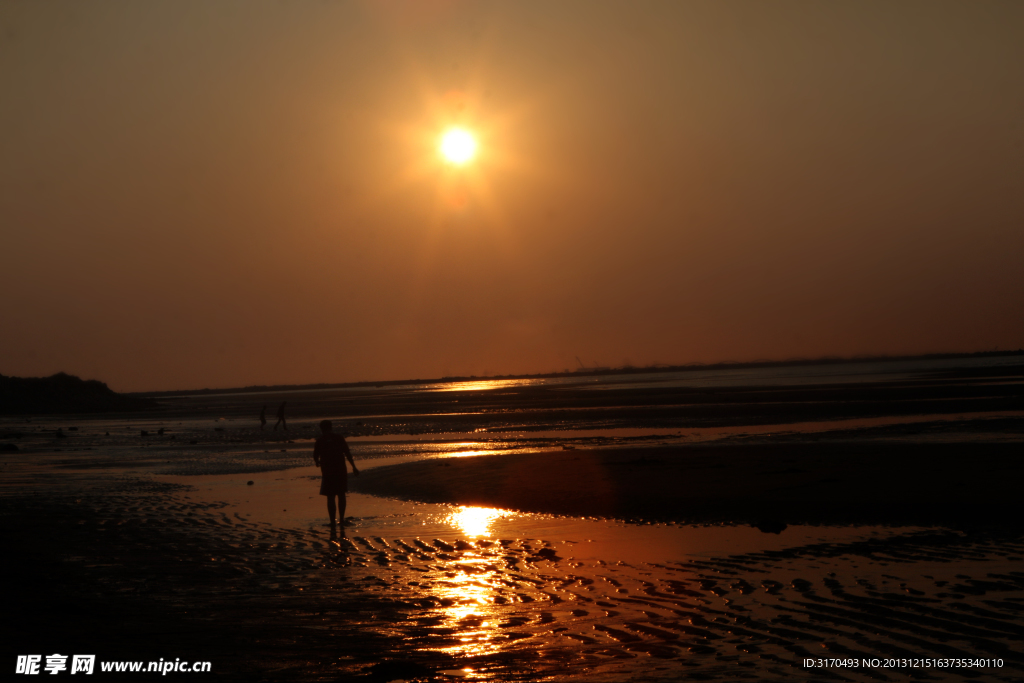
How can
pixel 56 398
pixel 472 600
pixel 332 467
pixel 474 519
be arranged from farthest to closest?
pixel 56 398 < pixel 474 519 < pixel 332 467 < pixel 472 600

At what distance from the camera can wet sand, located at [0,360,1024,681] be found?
323 inches

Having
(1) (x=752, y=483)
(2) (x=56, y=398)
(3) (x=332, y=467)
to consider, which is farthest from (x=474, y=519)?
(2) (x=56, y=398)

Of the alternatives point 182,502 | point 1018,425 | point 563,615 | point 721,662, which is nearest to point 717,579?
point 563,615

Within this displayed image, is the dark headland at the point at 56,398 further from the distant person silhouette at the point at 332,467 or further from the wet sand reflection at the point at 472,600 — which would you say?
the wet sand reflection at the point at 472,600

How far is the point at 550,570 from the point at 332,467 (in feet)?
21.9

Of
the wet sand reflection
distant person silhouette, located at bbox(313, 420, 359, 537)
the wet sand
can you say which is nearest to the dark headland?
the wet sand

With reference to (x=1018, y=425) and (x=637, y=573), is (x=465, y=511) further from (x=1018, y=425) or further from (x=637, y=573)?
(x=1018, y=425)

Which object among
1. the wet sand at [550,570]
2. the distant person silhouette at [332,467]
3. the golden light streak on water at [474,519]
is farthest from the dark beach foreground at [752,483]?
the distant person silhouette at [332,467]

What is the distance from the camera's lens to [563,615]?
31.6 ft

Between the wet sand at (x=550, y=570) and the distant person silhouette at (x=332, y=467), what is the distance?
78cm

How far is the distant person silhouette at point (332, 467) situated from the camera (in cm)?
1670

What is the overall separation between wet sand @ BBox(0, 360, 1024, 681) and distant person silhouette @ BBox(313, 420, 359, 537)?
2.57ft

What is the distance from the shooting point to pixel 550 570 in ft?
39.4

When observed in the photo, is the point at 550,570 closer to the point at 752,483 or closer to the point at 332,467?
the point at 332,467
